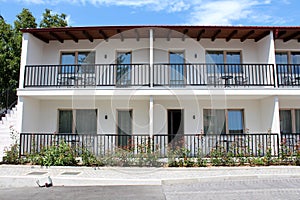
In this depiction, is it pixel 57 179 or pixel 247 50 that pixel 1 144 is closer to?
pixel 57 179

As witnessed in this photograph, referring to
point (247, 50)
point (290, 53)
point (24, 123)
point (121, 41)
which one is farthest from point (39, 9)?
point (290, 53)

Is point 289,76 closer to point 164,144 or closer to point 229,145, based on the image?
point 229,145

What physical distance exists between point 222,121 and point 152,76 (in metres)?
4.47

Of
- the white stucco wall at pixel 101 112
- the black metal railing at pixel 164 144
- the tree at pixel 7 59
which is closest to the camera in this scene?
the black metal railing at pixel 164 144

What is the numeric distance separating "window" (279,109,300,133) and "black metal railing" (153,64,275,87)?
2233 millimetres

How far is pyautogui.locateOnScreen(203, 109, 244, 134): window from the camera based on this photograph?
12.9m

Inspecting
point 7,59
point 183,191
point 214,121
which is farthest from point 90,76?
point 183,191

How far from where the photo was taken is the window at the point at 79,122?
42.5 ft

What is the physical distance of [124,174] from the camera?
334 inches

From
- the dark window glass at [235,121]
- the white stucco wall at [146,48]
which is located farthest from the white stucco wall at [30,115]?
the dark window glass at [235,121]

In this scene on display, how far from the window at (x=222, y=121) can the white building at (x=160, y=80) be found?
48 mm

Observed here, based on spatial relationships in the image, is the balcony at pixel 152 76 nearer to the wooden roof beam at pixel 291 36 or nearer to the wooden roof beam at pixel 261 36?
the wooden roof beam at pixel 261 36

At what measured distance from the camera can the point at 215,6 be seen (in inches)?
432

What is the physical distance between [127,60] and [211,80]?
4.36 meters
